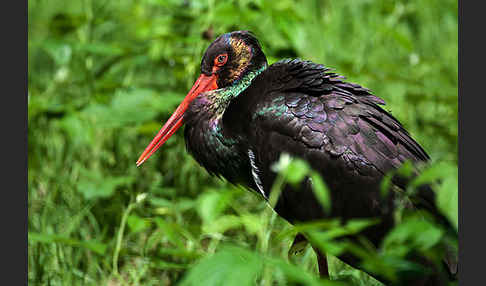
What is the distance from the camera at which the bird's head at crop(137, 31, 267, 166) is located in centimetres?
301

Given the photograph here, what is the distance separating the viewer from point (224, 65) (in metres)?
3.03

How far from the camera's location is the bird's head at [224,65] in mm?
3006

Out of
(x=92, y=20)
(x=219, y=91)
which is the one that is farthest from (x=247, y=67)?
(x=92, y=20)

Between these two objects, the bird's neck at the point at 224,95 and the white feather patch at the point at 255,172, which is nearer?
the white feather patch at the point at 255,172

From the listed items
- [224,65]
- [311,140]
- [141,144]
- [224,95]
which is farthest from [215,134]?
[141,144]

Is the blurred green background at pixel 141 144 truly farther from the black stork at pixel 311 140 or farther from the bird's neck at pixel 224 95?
the bird's neck at pixel 224 95

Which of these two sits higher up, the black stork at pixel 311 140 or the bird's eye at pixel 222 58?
the bird's eye at pixel 222 58

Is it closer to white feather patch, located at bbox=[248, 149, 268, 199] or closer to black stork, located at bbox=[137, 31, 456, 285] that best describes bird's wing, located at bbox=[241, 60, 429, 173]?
black stork, located at bbox=[137, 31, 456, 285]

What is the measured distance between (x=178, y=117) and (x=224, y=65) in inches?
12.0

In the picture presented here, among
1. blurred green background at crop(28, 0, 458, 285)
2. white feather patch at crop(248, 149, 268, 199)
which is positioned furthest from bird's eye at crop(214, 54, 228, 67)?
white feather patch at crop(248, 149, 268, 199)

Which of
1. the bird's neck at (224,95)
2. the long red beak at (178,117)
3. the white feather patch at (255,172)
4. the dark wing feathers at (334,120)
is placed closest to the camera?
the dark wing feathers at (334,120)

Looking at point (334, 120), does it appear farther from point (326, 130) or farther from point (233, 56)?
point (233, 56)

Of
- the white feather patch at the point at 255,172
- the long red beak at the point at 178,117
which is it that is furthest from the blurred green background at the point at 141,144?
the long red beak at the point at 178,117

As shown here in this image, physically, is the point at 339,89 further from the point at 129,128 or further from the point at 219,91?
the point at 129,128
